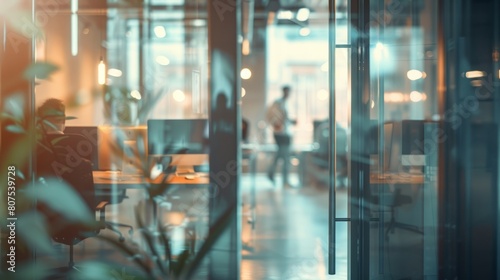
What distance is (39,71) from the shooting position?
3400mm

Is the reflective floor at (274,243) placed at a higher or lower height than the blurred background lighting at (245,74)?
lower

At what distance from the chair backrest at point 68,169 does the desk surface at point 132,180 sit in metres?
0.06

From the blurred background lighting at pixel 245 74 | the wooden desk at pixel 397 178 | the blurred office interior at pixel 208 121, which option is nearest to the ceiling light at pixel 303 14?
the blurred background lighting at pixel 245 74

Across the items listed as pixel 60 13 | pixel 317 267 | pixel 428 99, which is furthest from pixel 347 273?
pixel 60 13

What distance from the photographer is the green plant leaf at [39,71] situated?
134 inches

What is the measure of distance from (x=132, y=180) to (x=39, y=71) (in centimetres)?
84

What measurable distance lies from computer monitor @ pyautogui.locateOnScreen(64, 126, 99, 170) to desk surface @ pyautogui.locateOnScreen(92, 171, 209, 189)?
0.25 ft

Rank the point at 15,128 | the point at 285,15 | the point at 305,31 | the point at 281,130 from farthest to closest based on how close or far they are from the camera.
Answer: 1. the point at 281,130
2. the point at 305,31
3. the point at 285,15
4. the point at 15,128

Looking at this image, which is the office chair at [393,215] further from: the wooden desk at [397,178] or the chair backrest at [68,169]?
the chair backrest at [68,169]

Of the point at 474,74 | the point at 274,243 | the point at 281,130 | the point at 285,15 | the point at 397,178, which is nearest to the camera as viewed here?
the point at 474,74

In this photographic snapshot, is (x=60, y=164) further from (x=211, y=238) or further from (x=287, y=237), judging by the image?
(x=287, y=237)

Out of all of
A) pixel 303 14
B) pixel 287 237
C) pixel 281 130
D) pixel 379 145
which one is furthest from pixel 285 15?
pixel 379 145

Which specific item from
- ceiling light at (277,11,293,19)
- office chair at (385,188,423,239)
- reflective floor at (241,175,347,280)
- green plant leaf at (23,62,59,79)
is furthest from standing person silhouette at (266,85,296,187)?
green plant leaf at (23,62,59,79)

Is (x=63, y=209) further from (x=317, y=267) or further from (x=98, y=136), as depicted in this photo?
(x=317, y=267)
